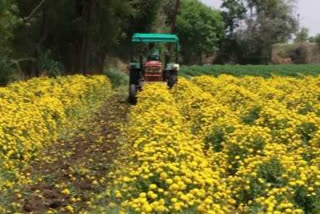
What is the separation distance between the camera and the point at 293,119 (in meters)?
10.3

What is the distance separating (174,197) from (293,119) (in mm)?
5675

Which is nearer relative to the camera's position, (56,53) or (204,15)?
(56,53)

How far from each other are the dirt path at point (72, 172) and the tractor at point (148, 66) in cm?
627

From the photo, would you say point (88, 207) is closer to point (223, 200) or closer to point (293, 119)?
point (223, 200)

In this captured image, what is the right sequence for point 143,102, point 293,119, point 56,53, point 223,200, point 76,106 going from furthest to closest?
point 56,53, point 76,106, point 143,102, point 293,119, point 223,200

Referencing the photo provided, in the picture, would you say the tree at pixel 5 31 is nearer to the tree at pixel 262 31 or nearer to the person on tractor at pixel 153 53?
the person on tractor at pixel 153 53

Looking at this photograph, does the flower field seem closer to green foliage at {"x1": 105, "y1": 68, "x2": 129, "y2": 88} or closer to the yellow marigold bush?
the yellow marigold bush

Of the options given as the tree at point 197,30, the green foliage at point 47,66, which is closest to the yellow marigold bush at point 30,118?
the green foliage at point 47,66

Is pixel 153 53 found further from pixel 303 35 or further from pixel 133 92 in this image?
pixel 303 35

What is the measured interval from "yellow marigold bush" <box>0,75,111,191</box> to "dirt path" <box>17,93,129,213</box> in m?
0.26

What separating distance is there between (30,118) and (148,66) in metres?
9.80

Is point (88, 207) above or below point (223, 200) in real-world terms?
below

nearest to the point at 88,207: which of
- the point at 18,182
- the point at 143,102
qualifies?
the point at 18,182

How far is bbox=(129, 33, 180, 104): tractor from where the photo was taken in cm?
2038
